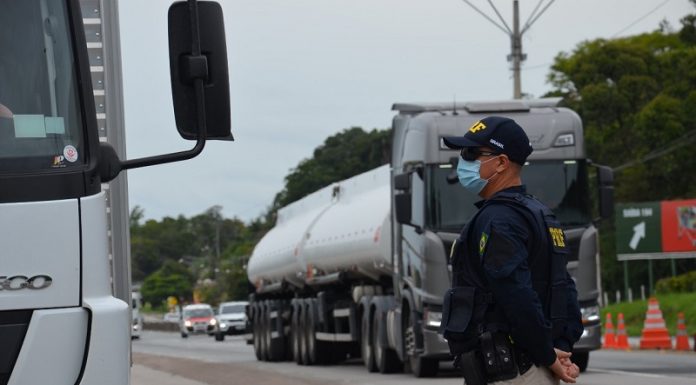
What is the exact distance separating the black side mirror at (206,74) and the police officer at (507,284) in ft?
3.31

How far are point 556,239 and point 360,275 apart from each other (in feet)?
65.0

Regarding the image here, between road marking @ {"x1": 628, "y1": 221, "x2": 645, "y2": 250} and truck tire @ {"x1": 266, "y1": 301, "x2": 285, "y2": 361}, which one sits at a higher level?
road marking @ {"x1": 628, "y1": 221, "x2": 645, "y2": 250}

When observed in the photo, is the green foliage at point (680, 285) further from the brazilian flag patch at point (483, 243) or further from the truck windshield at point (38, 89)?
the truck windshield at point (38, 89)

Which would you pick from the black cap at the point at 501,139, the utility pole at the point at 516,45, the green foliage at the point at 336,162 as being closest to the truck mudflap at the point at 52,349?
the black cap at the point at 501,139

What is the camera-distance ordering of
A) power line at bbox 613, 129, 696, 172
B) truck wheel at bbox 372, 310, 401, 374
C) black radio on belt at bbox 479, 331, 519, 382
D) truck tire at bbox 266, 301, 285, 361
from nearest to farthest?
black radio on belt at bbox 479, 331, 519, 382 < truck wheel at bbox 372, 310, 401, 374 < truck tire at bbox 266, 301, 285, 361 < power line at bbox 613, 129, 696, 172

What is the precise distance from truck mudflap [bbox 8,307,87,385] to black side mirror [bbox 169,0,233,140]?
0.93 metres

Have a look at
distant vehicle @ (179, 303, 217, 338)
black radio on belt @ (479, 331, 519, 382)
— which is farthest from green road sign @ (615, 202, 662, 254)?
black radio on belt @ (479, 331, 519, 382)

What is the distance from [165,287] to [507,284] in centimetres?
16542

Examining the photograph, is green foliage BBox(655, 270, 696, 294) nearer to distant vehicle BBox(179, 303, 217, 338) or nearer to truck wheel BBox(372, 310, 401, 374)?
truck wheel BBox(372, 310, 401, 374)

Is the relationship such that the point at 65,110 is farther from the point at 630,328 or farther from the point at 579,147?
the point at 630,328

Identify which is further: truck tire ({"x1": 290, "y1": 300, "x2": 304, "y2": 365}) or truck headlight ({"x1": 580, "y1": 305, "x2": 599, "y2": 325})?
truck tire ({"x1": 290, "y1": 300, "x2": 304, "y2": 365})

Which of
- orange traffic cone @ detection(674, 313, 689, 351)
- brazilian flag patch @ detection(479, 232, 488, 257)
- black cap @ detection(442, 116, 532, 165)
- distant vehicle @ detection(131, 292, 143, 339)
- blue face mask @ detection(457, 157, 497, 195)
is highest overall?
black cap @ detection(442, 116, 532, 165)

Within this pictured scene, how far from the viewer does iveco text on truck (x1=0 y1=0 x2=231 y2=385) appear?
615 centimetres

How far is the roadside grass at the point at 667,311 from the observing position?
44.1 metres
